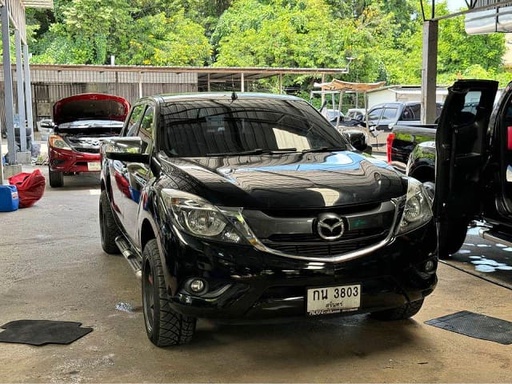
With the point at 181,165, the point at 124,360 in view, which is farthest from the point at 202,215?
the point at 124,360

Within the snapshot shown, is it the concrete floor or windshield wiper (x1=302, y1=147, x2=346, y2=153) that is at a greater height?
windshield wiper (x1=302, y1=147, x2=346, y2=153)

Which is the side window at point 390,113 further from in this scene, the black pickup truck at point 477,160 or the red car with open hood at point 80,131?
the black pickup truck at point 477,160

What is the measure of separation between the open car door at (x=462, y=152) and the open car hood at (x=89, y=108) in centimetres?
784

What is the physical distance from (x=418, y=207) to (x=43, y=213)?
6489 mm

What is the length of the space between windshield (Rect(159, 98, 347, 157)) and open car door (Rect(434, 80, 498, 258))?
1162 mm

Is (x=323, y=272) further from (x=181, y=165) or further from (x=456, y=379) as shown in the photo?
(x=181, y=165)

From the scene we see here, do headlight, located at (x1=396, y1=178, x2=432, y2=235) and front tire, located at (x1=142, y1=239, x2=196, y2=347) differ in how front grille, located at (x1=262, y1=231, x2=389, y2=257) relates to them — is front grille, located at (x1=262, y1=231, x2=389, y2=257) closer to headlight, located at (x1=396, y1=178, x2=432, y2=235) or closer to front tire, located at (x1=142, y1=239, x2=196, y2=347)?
headlight, located at (x1=396, y1=178, x2=432, y2=235)

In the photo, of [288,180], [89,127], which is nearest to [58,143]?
[89,127]

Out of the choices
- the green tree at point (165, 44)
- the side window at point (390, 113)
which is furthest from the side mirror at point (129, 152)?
the green tree at point (165, 44)

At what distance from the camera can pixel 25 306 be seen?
15.6 feet

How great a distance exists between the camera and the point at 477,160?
5.43 metres

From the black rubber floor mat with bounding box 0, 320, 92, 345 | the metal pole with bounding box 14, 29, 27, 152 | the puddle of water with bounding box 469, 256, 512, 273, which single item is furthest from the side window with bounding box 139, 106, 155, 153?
the metal pole with bounding box 14, 29, 27, 152

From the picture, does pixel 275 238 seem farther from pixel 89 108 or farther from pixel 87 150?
pixel 89 108

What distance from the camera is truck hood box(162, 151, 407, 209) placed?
342cm
